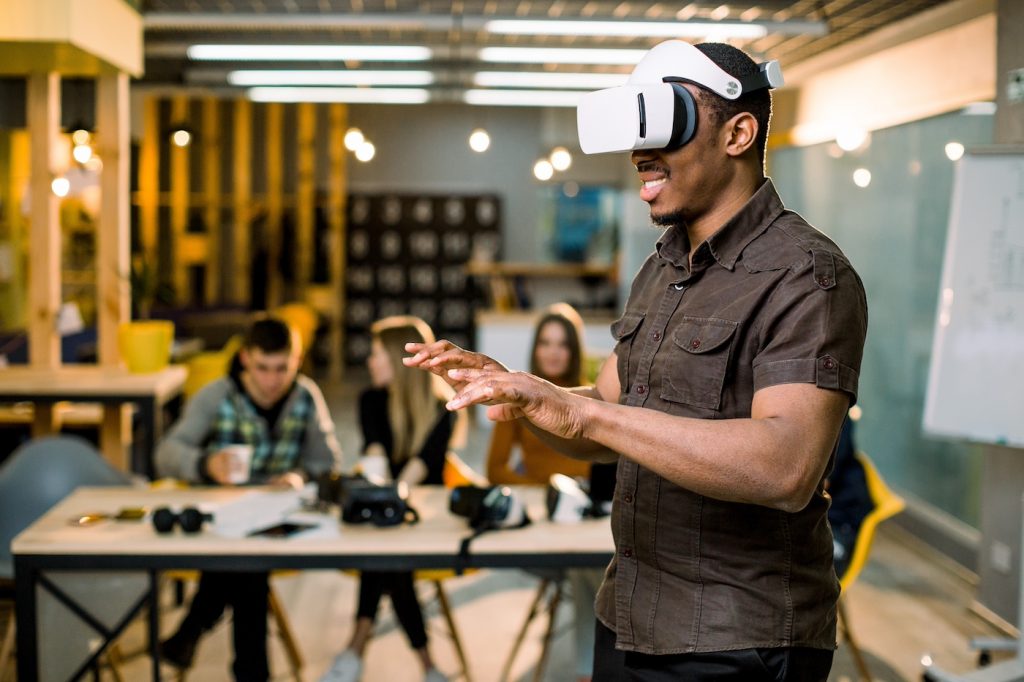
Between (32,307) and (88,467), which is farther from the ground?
(32,307)

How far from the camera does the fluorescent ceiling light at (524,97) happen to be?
10.5m

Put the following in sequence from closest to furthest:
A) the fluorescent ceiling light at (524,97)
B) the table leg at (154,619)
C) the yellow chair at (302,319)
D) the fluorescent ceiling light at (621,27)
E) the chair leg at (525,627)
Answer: the table leg at (154,619), the chair leg at (525,627), the fluorescent ceiling light at (621,27), the fluorescent ceiling light at (524,97), the yellow chair at (302,319)

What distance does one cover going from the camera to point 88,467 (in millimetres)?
4121

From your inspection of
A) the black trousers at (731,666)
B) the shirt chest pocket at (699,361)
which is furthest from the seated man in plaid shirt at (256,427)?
the shirt chest pocket at (699,361)

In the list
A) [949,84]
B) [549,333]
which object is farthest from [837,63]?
[549,333]

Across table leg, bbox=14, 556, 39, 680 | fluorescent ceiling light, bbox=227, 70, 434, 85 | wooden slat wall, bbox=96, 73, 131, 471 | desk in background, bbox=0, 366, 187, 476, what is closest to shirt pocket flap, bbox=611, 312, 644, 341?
table leg, bbox=14, 556, 39, 680

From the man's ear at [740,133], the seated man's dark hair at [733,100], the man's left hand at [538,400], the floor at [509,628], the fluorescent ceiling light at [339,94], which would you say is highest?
the fluorescent ceiling light at [339,94]

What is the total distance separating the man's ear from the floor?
306 cm

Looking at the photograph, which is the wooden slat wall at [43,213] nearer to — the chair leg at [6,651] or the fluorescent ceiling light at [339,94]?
the chair leg at [6,651]

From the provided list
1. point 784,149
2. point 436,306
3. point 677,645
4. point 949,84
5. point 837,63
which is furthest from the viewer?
point 436,306

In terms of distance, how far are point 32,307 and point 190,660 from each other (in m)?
2.94

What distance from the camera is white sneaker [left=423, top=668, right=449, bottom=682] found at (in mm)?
3891

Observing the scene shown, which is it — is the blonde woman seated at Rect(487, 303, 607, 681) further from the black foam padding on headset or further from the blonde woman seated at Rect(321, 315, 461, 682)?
the black foam padding on headset

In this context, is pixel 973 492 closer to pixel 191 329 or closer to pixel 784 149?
pixel 784 149
